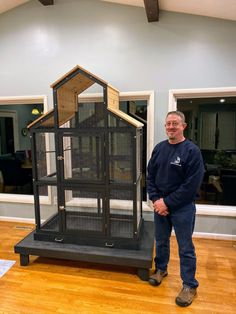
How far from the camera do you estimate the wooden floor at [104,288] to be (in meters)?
1.95

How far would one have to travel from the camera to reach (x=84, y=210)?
2.62m

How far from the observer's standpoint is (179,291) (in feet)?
6.99

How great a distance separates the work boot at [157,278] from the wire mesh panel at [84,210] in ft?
2.20

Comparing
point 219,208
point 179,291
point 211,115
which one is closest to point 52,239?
point 179,291

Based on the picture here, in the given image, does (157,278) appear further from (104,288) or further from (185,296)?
(104,288)

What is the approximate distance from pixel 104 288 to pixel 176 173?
4.15ft

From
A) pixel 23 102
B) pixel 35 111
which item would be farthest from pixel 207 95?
pixel 35 111

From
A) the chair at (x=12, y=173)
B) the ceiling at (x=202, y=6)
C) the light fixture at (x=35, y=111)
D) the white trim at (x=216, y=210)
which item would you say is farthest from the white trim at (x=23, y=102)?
the white trim at (x=216, y=210)

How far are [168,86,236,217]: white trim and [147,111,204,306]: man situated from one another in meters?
1.01

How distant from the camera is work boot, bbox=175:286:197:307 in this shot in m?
1.96

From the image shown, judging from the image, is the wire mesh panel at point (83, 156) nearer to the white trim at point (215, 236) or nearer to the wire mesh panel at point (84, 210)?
the wire mesh panel at point (84, 210)

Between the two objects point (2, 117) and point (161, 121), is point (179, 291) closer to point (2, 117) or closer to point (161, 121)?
point (161, 121)

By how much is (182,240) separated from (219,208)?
135cm

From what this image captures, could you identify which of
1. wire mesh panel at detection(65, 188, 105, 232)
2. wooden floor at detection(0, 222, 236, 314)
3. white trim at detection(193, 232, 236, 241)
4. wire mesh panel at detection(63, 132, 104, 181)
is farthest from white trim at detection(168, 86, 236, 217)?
wire mesh panel at detection(65, 188, 105, 232)
